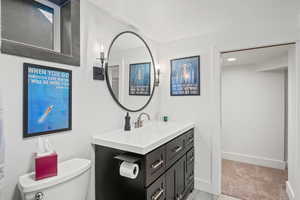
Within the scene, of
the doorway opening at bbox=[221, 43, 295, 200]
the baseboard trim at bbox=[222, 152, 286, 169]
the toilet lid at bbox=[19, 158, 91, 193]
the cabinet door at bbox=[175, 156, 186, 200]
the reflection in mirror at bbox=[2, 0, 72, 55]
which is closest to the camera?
the toilet lid at bbox=[19, 158, 91, 193]

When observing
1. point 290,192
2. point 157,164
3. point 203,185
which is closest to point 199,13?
point 157,164

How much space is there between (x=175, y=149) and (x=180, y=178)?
0.37 m

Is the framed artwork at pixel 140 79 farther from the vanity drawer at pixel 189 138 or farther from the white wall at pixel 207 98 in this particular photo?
the vanity drawer at pixel 189 138

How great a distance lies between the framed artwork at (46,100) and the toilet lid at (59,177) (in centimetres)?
26

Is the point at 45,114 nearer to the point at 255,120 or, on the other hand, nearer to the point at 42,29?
the point at 42,29

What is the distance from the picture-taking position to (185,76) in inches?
91.7

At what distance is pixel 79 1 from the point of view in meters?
1.33

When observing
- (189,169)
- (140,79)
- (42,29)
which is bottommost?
(189,169)

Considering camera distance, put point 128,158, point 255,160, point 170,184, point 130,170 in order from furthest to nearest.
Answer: point 255,160 < point 170,184 < point 128,158 < point 130,170

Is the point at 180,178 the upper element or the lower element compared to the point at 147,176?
lower

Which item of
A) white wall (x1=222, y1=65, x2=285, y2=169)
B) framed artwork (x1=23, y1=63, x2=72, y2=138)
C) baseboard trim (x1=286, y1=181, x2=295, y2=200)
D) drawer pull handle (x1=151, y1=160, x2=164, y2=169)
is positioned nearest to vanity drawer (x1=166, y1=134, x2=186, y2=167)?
drawer pull handle (x1=151, y1=160, x2=164, y2=169)

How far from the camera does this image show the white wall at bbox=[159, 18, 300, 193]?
6.36ft

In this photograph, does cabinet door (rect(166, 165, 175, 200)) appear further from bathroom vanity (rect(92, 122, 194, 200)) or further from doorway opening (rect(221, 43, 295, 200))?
doorway opening (rect(221, 43, 295, 200))

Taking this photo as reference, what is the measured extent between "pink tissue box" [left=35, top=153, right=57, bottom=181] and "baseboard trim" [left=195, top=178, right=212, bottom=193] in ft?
6.38
